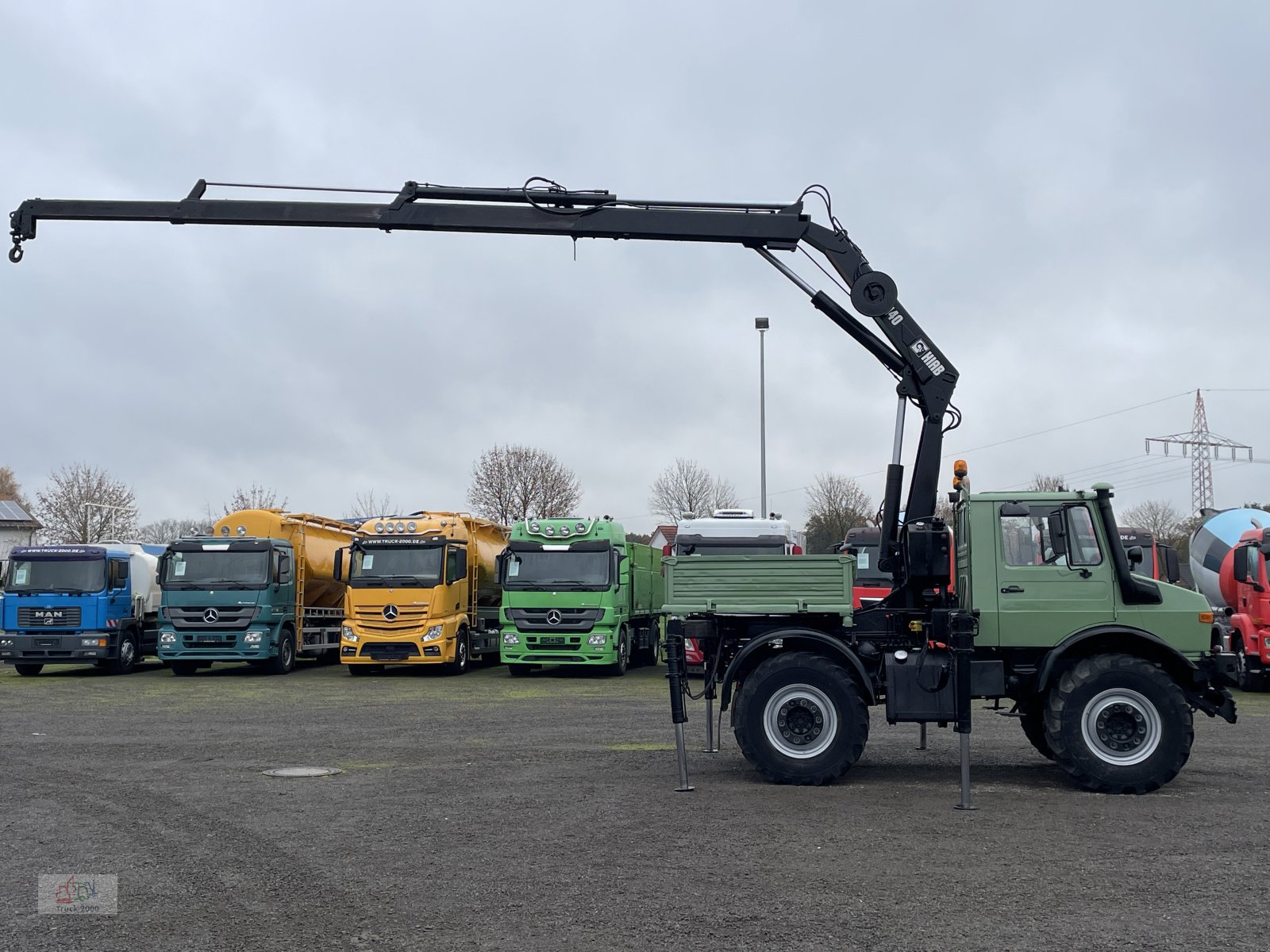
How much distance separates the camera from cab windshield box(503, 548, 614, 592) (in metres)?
23.8

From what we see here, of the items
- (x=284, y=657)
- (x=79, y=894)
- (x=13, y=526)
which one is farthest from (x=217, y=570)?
(x=13, y=526)

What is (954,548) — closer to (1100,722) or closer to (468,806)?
(1100,722)

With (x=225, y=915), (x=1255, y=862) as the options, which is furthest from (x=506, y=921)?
(x=1255, y=862)

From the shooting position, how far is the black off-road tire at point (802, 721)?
10.5m

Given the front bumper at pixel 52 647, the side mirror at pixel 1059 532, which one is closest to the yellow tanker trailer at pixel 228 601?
the front bumper at pixel 52 647

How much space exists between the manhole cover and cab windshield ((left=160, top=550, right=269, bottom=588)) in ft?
47.0

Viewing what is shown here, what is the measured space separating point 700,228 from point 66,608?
62.0ft

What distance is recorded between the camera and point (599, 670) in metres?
26.0

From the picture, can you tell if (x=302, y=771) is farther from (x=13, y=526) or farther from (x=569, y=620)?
(x=13, y=526)

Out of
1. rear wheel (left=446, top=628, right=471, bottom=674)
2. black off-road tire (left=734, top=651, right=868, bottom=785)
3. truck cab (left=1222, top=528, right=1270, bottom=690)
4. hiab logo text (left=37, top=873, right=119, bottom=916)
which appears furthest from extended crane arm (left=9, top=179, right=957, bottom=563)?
rear wheel (left=446, top=628, right=471, bottom=674)

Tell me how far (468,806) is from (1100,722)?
529cm

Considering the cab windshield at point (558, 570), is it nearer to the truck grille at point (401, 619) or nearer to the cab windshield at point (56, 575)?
the truck grille at point (401, 619)

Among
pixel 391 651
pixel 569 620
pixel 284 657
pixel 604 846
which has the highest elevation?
pixel 569 620

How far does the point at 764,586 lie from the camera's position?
10977 millimetres
